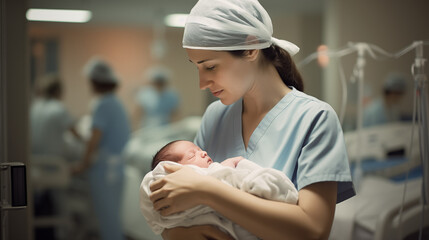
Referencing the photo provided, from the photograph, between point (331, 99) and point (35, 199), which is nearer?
point (35, 199)

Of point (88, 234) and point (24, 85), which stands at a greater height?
point (24, 85)

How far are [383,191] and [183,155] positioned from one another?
1.53 meters

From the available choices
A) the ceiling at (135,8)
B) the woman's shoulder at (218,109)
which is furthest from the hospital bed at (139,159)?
the woman's shoulder at (218,109)

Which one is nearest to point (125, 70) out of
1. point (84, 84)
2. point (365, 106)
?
point (84, 84)

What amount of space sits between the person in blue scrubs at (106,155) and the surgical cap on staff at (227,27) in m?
1.80

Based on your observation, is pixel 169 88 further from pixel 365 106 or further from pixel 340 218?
pixel 340 218

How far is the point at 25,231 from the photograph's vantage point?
74.7 inches

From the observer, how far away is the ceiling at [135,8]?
275cm

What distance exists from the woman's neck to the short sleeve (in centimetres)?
14

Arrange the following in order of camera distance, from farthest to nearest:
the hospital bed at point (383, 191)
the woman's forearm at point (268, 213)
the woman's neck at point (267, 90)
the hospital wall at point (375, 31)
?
the hospital wall at point (375, 31) < the hospital bed at point (383, 191) < the woman's neck at point (267, 90) < the woman's forearm at point (268, 213)

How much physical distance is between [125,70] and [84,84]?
0.31 m

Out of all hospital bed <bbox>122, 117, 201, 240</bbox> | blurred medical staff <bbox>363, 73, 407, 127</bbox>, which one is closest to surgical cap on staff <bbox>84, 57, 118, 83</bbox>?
Result: hospital bed <bbox>122, 117, 201, 240</bbox>

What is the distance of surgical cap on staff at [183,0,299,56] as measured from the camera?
3.33 feet

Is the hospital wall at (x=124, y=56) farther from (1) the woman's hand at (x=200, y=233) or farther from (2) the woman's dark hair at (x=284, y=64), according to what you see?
(1) the woman's hand at (x=200, y=233)
